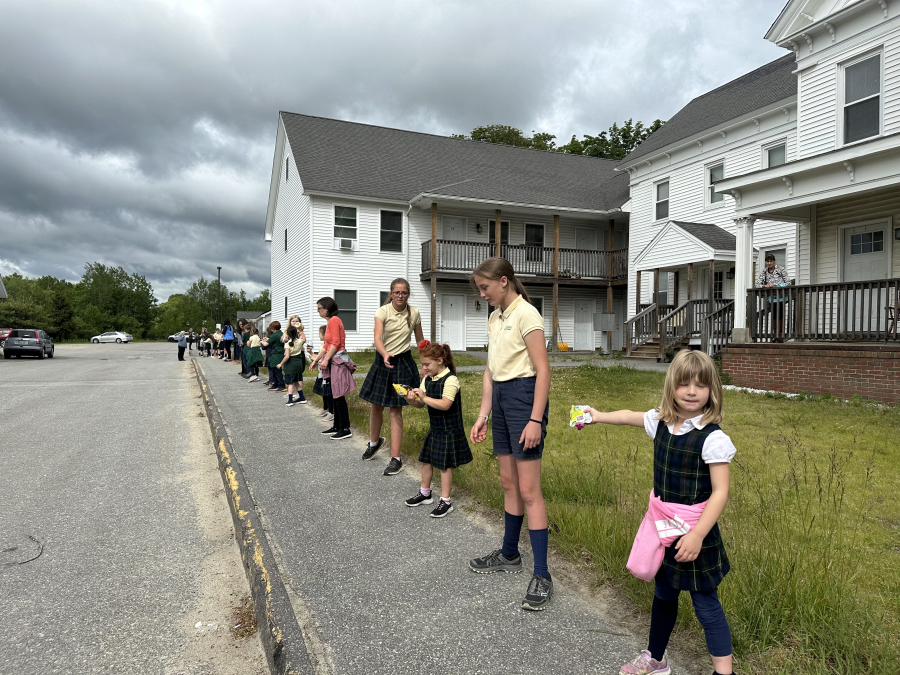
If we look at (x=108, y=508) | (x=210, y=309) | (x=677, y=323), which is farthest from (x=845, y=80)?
(x=210, y=309)

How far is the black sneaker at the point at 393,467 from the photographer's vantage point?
5875mm

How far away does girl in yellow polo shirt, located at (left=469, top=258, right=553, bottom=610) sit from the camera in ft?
10.5

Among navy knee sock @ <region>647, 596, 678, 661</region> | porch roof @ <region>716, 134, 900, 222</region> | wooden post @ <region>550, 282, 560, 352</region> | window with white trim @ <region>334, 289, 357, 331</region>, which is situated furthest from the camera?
wooden post @ <region>550, 282, 560, 352</region>

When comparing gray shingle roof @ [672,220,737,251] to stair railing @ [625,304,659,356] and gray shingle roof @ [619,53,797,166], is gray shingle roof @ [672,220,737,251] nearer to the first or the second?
stair railing @ [625,304,659,356]

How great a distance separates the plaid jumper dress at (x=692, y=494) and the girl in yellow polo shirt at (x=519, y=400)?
0.91 m

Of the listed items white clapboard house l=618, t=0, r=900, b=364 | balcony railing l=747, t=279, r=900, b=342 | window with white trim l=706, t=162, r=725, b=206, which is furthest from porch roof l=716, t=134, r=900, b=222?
window with white trim l=706, t=162, r=725, b=206

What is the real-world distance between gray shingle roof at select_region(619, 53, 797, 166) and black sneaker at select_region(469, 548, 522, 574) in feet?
57.6

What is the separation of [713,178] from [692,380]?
63.7 feet

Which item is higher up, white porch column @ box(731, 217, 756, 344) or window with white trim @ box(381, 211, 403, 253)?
window with white trim @ box(381, 211, 403, 253)

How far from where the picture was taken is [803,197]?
1177 cm

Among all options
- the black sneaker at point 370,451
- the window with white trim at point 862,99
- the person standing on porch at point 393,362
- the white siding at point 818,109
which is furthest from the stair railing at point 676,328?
the person standing on porch at point 393,362

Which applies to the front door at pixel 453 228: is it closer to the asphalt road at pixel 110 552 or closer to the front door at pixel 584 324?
the front door at pixel 584 324

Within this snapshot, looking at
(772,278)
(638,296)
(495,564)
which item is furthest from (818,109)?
(495,564)

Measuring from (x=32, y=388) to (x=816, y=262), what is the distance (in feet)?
65.2
